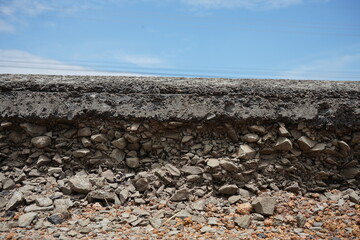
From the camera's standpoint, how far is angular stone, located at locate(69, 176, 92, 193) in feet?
10.2

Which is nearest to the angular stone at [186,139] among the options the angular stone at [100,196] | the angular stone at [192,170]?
the angular stone at [192,170]

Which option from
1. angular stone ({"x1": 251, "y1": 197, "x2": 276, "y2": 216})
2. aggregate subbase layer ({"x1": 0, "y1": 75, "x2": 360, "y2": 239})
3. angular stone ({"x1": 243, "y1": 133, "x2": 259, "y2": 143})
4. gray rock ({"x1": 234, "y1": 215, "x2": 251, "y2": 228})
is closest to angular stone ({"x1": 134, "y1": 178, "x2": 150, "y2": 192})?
aggregate subbase layer ({"x1": 0, "y1": 75, "x2": 360, "y2": 239})

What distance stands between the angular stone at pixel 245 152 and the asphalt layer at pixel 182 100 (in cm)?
34

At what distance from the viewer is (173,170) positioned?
327 centimetres

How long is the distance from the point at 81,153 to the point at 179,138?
1.18 m

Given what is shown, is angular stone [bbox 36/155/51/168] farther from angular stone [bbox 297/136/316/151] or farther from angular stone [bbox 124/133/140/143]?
angular stone [bbox 297/136/316/151]

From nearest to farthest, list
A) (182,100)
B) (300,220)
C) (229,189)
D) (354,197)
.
Result: 1. (300,220)
2. (354,197)
3. (229,189)
4. (182,100)

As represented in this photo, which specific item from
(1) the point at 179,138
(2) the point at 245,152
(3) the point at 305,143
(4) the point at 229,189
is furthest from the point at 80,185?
(3) the point at 305,143

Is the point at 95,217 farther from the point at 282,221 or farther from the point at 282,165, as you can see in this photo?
the point at 282,165

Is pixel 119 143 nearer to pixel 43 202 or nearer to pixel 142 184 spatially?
pixel 142 184

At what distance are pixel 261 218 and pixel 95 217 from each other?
1.64 metres

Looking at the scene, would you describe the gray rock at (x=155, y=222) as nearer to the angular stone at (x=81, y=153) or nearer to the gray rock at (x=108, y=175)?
the gray rock at (x=108, y=175)

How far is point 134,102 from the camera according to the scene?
3514 millimetres

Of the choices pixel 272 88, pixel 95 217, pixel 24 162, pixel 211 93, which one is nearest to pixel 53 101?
pixel 24 162
